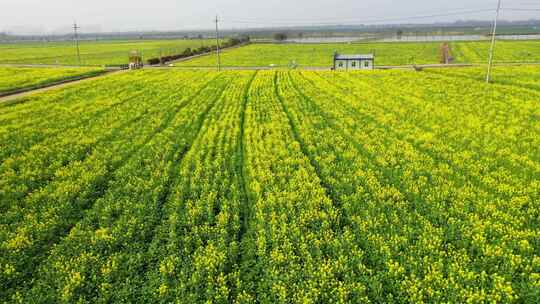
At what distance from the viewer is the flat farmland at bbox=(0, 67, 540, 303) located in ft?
33.3

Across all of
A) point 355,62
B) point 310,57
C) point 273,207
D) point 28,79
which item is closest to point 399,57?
point 310,57

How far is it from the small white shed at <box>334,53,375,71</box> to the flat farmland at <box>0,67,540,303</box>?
40807 mm

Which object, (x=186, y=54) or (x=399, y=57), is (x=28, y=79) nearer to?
(x=186, y=54)

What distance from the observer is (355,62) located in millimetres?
69562

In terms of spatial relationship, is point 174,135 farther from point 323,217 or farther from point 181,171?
point 323,217

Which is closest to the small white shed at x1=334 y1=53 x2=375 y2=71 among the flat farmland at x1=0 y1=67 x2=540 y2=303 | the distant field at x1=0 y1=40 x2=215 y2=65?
the flat farmland at x1=0 y1=67 x2=540 y2=303

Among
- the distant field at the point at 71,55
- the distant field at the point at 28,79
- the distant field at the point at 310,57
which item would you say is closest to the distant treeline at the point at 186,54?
the distant field at the point at 310,57

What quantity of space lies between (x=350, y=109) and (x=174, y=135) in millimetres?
16840

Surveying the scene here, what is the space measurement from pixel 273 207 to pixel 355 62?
61.8 m

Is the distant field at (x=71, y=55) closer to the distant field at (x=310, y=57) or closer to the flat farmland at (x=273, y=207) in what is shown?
the distant field at (x=310, y=57)

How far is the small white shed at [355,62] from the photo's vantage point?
68.8 meters

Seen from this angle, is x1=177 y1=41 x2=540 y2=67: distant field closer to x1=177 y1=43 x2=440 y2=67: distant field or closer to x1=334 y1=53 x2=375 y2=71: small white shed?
x1=177 y1=43 x2=440 y2=67: distant field

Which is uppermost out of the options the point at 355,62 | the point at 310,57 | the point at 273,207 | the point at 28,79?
the point at 310,57

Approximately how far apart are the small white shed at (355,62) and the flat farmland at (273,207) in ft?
134
